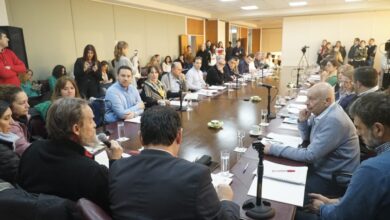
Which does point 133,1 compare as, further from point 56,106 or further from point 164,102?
point 56,106

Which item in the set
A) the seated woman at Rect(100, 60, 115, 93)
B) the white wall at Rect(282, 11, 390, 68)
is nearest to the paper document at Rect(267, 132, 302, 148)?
the seated woman at Rect(100, 60, 115, 93)

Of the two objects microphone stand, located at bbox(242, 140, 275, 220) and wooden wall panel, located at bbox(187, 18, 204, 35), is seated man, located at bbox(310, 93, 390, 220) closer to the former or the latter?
microphone stand, located at bbox(242, 140, 275, 220)

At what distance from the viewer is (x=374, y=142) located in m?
1.25

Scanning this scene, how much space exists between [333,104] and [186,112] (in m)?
1.71

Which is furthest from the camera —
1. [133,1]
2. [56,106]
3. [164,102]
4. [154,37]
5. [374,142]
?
[154,37]

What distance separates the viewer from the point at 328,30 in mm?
11938

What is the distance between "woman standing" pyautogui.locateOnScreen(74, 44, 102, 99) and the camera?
472cm

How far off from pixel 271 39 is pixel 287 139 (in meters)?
17.2

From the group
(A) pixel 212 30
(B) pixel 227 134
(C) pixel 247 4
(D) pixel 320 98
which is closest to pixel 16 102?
(B) pixel 227 134

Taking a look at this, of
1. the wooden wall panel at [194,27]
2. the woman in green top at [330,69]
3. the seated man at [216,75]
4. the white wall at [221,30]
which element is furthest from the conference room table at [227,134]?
the white wall at [221,30]

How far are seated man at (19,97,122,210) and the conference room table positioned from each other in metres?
0.67

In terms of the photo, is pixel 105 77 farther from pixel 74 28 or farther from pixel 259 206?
pixel 259 206

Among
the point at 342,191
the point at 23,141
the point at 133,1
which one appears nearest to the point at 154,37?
the point at 133,1

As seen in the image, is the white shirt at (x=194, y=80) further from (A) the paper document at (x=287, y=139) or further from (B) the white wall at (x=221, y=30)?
(B) the white wall at (x=221, y=30)
